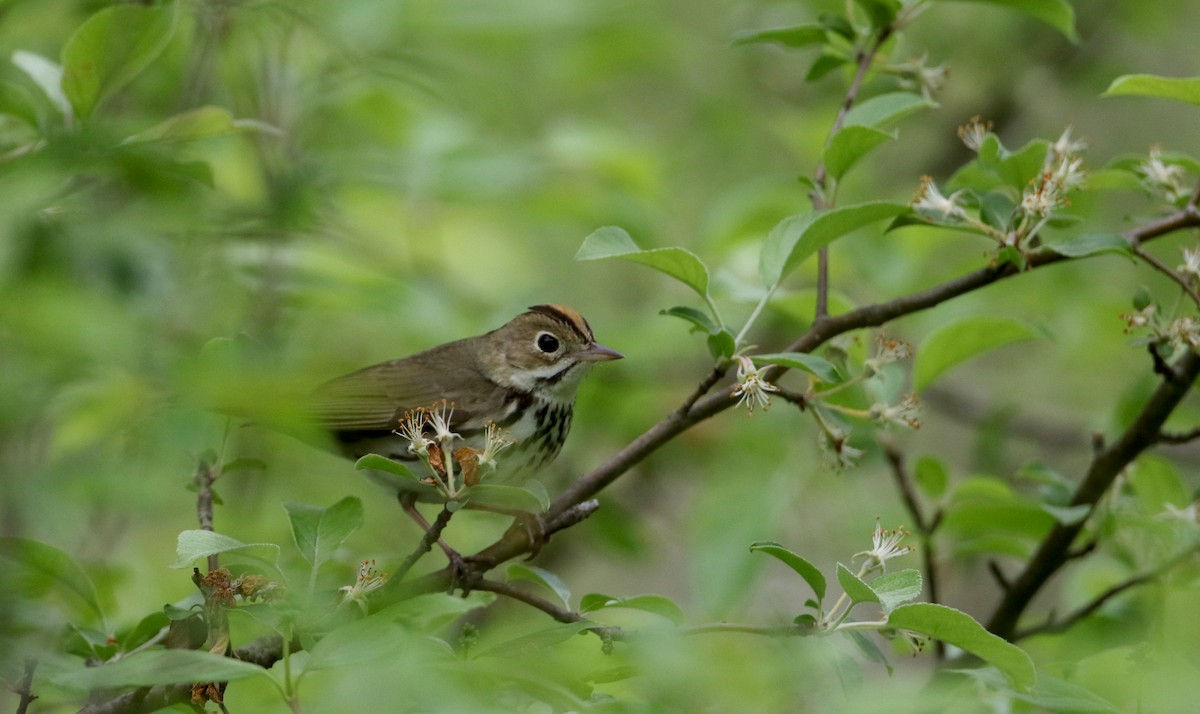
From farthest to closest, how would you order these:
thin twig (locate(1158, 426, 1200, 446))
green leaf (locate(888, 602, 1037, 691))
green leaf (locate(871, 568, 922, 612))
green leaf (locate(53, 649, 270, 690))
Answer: thin twig (locate(1158, 426, 1200, 446)), green leaf (locate(871, 568, 922, 612)), green leaf (locate(888, 602, 1037, 691)), green leaf (locate(53, 649, 270, 690))

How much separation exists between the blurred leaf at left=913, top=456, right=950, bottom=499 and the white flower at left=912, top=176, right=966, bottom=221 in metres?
0.92

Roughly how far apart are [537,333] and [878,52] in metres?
1.58

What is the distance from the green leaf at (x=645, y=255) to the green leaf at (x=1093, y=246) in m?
0.67

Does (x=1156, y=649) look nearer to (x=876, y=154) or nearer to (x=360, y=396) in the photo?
(x=360, y=396)

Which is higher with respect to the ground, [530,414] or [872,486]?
[530,414]

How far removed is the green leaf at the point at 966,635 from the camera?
186cm

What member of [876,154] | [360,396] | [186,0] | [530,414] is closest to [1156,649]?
[530,414]

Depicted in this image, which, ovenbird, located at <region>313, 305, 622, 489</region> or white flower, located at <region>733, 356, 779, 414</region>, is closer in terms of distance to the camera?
white flower, located at <region>733, 356, 779, 414</region>

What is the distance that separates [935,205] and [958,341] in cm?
72

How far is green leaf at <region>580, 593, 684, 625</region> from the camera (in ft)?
7.06

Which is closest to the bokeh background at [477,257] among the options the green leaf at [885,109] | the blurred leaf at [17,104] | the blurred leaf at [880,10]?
the blurred leaf at [17,104]

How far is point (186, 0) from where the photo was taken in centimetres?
322

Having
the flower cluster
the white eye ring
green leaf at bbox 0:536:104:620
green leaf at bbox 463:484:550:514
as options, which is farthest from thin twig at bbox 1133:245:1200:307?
green leaf at bbox 0:536:104:620

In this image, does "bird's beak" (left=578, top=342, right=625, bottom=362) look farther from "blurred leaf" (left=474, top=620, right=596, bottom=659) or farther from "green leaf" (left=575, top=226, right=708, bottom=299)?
"blurred leaf" (left=474, top=620, right=596, bottom=659)
